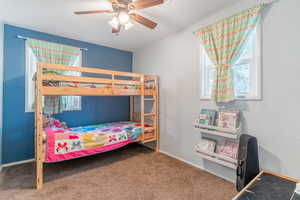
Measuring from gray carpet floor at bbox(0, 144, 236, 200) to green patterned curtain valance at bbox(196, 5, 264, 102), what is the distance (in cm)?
127

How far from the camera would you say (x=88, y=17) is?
2432 millimetres

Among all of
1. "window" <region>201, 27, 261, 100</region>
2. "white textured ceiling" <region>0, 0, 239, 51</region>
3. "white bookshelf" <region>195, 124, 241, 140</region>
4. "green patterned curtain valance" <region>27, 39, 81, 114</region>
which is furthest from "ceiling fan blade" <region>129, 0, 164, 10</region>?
"green patterned curtain valance" <region>27, 39, 81, 114</region>

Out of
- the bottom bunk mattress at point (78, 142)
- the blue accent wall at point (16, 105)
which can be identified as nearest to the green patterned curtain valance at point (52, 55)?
the blue accent wall at point (16, 105)

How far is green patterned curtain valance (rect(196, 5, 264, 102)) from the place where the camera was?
6.28 feet

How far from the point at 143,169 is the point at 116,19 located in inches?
92.9

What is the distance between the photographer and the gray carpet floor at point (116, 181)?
1847mm

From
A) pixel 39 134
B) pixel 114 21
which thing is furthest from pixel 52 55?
pixel 114 21

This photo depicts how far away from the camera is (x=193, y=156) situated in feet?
8.75

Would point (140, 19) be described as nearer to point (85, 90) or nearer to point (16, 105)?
point (85, 90)

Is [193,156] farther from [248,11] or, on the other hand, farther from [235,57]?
[248,11]

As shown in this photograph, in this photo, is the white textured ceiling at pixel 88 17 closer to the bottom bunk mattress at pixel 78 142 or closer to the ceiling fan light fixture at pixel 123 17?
the ceiling fan light fixture at pixel 123 17

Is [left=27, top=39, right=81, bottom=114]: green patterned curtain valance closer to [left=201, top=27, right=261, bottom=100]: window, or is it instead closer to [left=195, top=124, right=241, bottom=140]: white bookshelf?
[left=195, top=124, right=241, bottom=140]: white bookshelf

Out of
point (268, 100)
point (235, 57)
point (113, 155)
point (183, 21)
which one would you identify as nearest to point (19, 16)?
point (183, 21)

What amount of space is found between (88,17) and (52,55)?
120cm
